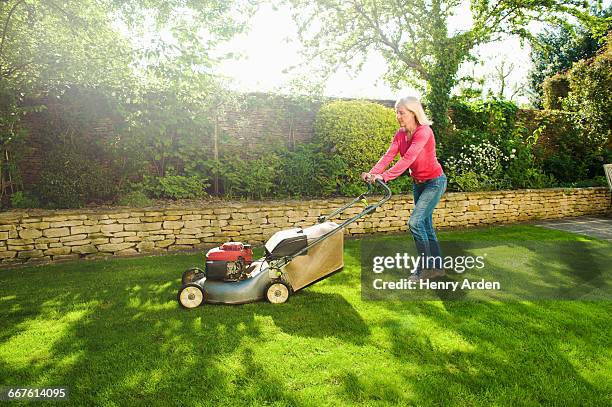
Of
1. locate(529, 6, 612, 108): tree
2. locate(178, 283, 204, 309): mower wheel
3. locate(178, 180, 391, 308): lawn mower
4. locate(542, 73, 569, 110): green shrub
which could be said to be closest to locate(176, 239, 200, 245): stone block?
locate(178, 180, 391, 308): lawn mower

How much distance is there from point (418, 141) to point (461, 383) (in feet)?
7.85

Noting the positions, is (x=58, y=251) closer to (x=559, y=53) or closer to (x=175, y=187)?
(x=175, y=187)

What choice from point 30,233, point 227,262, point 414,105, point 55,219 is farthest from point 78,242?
point 414,105

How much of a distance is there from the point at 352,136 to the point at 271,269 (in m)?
4.94

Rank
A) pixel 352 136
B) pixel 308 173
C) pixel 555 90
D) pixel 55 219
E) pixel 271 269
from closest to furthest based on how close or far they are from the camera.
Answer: pixel 271 269 < pixel 55 219 < pixel 308 173 < pixel 352 136 < pixel 555 90

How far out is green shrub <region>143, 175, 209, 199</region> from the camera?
7086 mm

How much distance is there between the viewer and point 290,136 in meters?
8.91

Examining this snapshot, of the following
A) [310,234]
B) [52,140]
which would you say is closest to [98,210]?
[52,140]

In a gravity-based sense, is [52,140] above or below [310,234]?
above

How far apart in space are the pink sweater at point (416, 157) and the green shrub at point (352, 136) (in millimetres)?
3702

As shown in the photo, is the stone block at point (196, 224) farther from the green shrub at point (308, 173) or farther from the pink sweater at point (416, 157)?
the pink sweater at point (416, 157)

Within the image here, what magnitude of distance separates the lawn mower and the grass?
13 centimetres

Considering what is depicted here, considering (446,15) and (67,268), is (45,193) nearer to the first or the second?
(67,268)

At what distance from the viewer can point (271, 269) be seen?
400cm
